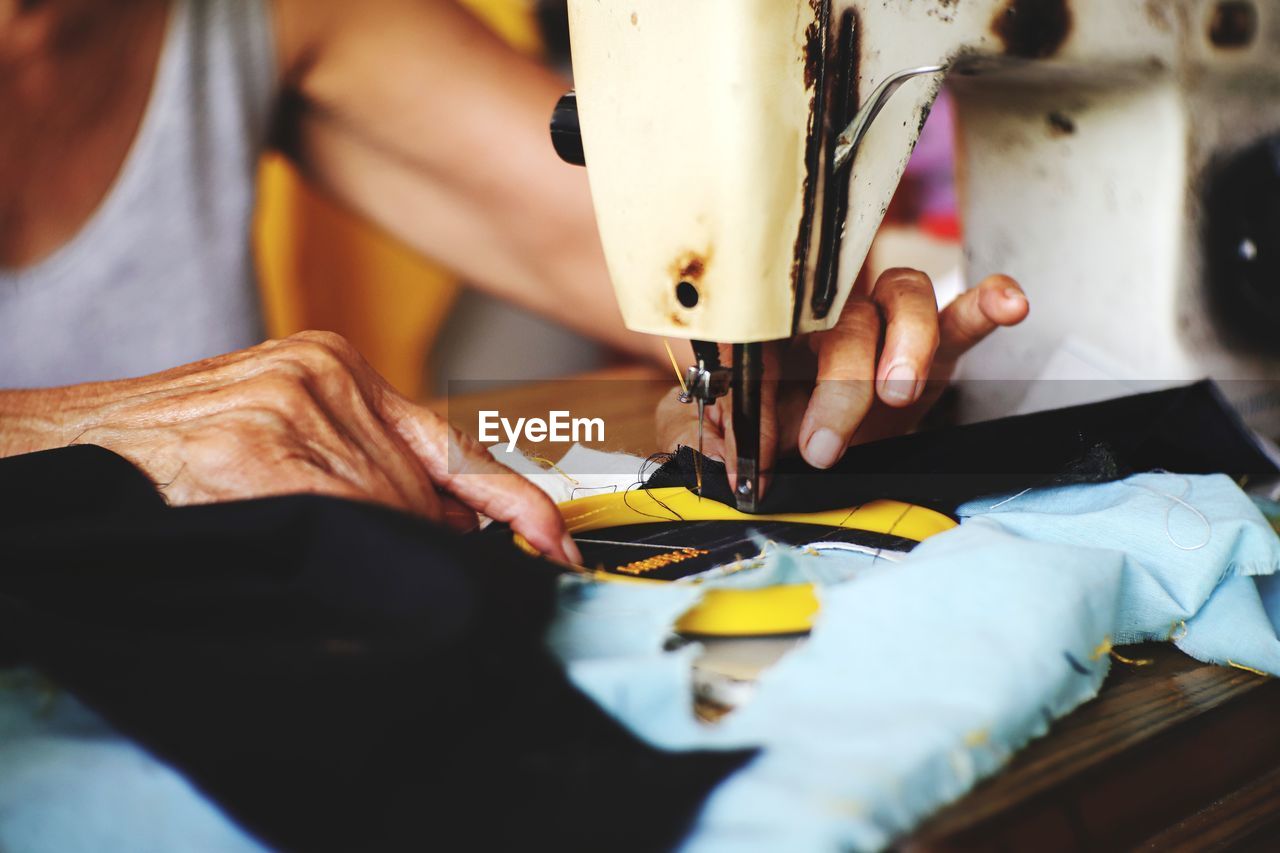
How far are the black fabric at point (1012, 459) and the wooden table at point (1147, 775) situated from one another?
0.57ft

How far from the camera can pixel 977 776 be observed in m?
0.40

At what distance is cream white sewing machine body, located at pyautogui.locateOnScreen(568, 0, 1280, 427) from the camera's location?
56 cm

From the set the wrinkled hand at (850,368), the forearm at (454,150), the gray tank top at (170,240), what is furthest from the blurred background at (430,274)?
the wrinkled hand at (850,368)

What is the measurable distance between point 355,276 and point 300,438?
5.08 feet

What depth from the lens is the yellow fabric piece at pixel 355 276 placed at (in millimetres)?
1894

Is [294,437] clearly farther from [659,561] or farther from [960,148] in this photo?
[960,148]

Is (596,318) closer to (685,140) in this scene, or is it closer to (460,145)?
(460,145)

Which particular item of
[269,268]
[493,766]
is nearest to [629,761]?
[493,766]

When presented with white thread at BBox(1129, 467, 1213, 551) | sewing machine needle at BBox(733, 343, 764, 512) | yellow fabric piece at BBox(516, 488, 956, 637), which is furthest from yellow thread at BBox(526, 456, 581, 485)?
white thread at BBox(1129, 467, 1213, 551)

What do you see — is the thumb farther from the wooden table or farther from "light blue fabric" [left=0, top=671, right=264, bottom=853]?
"light blue fabric" [left=0, top=671, right=264, bottom=853]

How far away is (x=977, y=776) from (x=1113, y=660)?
192mm

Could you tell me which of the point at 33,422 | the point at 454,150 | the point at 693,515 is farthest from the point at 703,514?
the point at 454,150

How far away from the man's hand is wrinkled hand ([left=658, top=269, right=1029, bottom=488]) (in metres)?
0.17

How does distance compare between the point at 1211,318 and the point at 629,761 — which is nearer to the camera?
the point at 629,761
